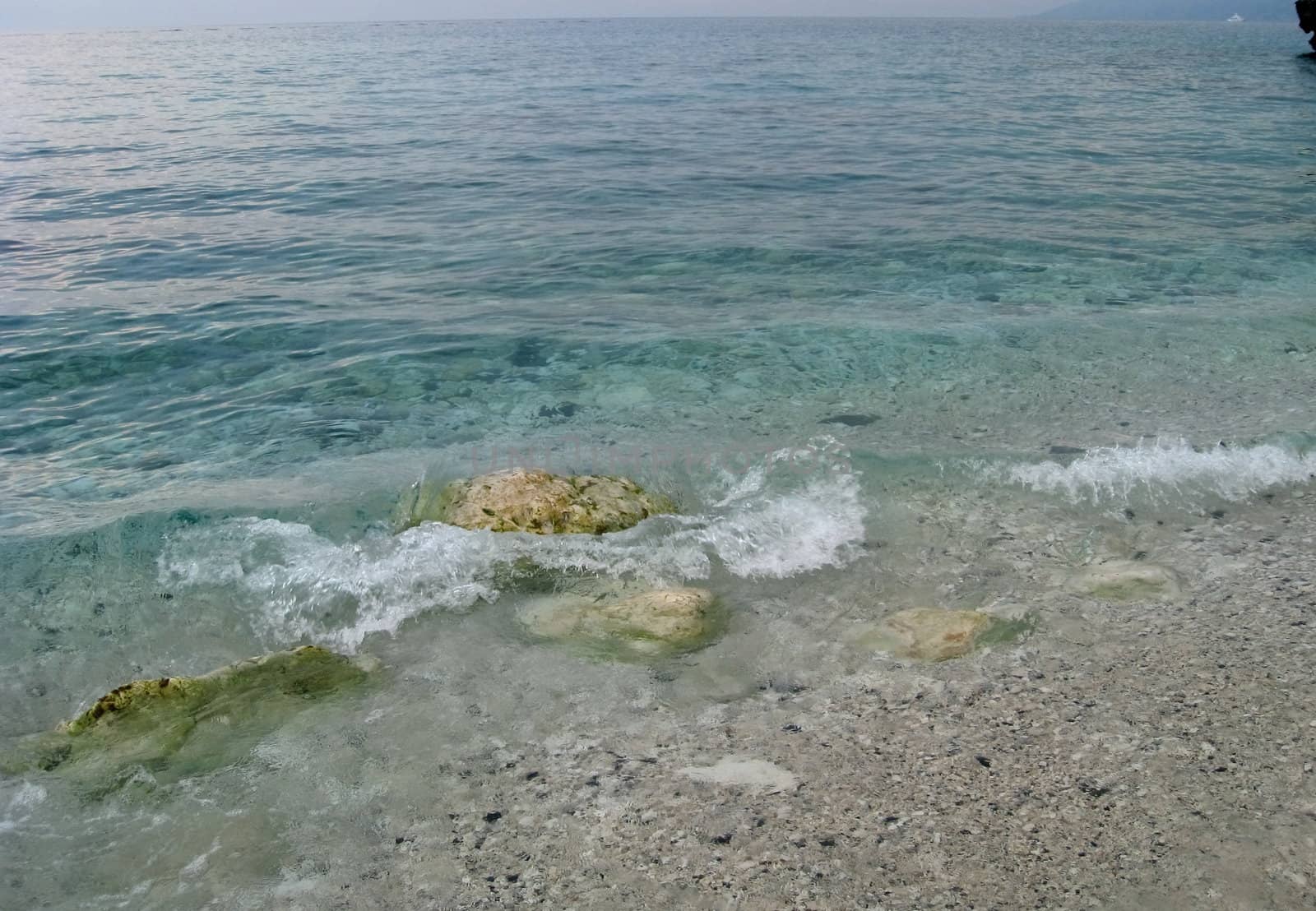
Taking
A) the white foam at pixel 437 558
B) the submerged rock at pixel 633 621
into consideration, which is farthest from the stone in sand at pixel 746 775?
the white foam at pixel 437 558

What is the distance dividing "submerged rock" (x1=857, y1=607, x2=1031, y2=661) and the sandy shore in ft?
0.47

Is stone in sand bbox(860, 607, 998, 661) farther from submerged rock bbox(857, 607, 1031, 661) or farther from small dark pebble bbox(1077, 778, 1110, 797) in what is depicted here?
small dark pebble bbox(1077, 778, 1110, 797)

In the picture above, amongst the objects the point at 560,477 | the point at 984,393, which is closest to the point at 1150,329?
the point at 984,393

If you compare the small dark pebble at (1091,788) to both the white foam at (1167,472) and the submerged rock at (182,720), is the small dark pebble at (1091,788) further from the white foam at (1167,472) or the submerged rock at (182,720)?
the submerged rock at (182,720)

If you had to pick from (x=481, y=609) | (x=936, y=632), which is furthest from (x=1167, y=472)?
(x=481, y=609)

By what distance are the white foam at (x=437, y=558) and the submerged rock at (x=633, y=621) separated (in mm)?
385

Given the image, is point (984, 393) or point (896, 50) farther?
point (896, 50)

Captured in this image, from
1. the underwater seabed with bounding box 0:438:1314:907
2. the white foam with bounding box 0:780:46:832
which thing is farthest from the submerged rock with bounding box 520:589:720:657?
the white foam with bounding box 0:780:46:832

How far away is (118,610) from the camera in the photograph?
19.1 ft

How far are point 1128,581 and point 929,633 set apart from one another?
1.34 metres

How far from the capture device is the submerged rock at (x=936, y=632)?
486 cm

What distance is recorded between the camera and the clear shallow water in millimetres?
4922

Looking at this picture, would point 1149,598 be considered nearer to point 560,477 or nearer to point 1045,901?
point 1045,901

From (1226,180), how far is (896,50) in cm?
5205
